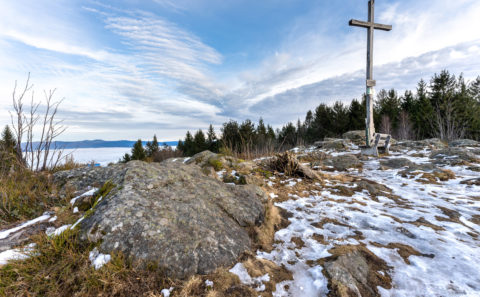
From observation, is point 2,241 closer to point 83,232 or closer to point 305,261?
point 83,232

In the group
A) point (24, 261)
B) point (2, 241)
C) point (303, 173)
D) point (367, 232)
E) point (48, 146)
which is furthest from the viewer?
point (303, 173)

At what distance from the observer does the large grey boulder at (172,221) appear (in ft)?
5.71

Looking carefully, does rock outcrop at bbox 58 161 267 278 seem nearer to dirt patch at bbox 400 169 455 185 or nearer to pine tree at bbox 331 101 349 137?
dirt patch at bbox 400 169 455 185

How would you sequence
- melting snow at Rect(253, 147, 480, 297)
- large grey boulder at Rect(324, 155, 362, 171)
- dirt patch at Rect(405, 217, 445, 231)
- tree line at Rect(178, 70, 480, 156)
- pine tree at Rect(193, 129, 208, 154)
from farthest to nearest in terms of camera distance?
pine tree at Rect(193, 129, 208, 154) < tree line at Rect(178, 70, 480, 156) < large grey boulder at Rect(324, 155, 362, 171) < dirt patch at Rect(405, 217, 445, 231) < melting snow at Rect(253, 147, 480, 297)

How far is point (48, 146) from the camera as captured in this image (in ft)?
12.3

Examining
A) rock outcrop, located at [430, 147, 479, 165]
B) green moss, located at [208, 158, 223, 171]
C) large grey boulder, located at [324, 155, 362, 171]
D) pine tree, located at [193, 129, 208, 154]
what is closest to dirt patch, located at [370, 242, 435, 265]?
green moss, located at [208, 158, 223, 171]

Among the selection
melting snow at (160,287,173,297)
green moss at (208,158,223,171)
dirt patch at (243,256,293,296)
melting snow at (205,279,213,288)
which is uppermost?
green moss at (208,158,223,171)

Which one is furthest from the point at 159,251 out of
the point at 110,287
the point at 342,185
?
the point at 342,185

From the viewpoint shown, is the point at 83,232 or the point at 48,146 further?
the point at 48,146

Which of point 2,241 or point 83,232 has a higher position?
point 83,232

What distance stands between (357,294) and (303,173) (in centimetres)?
351

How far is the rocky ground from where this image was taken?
5.65 ft

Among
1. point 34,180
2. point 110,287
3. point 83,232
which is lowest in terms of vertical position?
point 110,287

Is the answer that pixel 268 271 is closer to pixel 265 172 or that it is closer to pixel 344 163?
pixel 265 172
